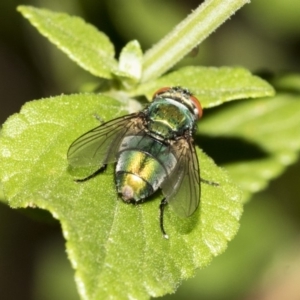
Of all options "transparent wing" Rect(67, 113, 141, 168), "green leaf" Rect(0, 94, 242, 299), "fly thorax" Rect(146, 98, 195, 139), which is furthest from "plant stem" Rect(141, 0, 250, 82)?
"green leaf" Rect(0, 94, 242, 299)

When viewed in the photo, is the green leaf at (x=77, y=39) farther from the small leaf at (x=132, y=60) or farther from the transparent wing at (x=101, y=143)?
the transparent wing at (x=101, y=143)

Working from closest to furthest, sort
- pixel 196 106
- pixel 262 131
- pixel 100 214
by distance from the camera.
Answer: pixel 100 214, pixel 196 106, pixel 262 131

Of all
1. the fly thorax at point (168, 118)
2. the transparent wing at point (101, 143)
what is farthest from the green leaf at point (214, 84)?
the transparent wing at point (101, 143)

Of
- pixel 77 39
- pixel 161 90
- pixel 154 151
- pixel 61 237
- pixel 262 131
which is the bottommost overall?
pixel 154 151

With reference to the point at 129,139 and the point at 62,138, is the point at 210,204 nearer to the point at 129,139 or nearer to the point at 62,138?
the point at 129,139

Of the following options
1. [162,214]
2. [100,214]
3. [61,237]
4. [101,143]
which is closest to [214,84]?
[101,143]

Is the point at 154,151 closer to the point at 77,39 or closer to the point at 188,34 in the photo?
the point at 188,34
